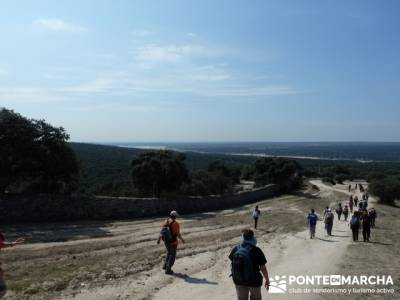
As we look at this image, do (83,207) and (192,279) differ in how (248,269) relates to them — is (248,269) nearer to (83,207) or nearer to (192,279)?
(192,279)

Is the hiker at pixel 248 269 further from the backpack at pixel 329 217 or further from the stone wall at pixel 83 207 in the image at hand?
the stone wall at pixel 83 207

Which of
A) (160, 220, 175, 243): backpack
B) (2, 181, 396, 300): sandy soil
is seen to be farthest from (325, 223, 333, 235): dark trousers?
(160, 220, 175, 243): backpack

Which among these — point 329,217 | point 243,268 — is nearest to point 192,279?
point 243,268

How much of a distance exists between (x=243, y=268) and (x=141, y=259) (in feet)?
23.8

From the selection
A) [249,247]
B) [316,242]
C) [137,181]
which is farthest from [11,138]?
[249,247]

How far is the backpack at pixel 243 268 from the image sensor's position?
7.36 m

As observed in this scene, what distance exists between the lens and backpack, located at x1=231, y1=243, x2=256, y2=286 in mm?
7359

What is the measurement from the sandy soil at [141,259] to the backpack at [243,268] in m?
2.75

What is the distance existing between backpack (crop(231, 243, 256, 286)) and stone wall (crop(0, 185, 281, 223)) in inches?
773

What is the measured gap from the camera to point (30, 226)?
73.5ft

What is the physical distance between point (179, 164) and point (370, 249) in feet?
76.2

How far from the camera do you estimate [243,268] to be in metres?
7.38

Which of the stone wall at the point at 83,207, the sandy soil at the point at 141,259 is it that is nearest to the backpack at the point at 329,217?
the sandy soil at the point at 141,259

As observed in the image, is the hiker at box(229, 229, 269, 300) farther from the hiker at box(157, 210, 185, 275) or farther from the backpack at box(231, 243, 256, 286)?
the hiker at box(157, 210, 185, 275)
